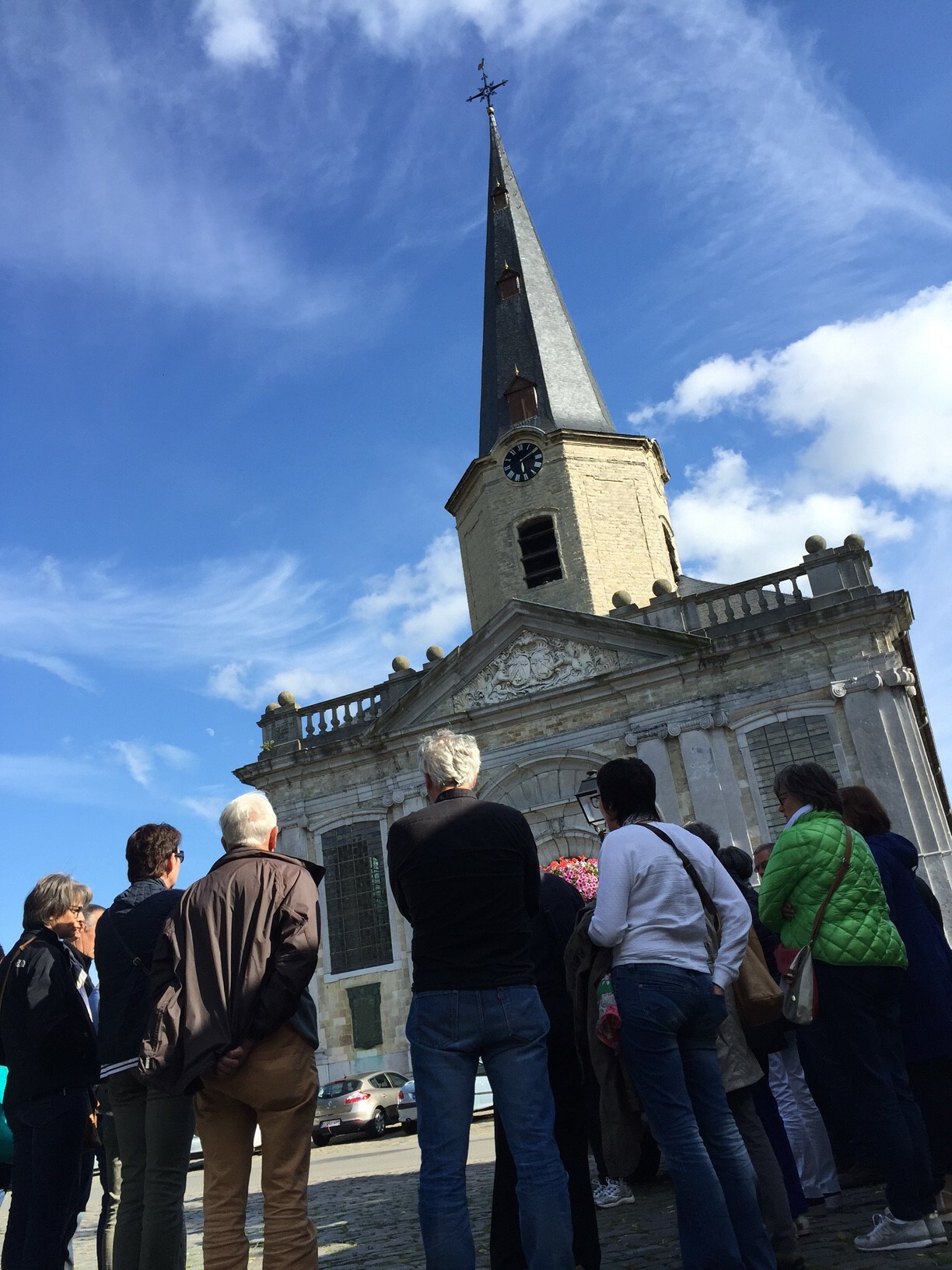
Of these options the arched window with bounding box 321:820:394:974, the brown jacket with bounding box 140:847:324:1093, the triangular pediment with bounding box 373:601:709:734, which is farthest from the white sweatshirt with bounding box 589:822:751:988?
the arched window with bounding box 321:820:394:974

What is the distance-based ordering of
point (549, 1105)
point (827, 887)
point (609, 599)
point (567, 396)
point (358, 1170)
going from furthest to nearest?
point (567, 396) < point (609, 599) < point (358, 1170) < point (827, 887) < point (549, 1105)

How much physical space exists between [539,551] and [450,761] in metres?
20.7

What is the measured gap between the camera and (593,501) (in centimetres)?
2469

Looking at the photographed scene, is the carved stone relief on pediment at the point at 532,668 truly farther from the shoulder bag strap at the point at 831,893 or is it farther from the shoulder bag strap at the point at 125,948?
the shoulder bag strap at the point at 125,948

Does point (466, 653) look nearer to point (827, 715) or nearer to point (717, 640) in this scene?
point (717, 640)

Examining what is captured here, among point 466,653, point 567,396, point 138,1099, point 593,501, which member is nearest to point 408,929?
point 466,653

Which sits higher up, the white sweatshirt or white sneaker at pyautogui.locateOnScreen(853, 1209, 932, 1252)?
the white sweatshirt

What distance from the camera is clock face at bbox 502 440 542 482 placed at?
25297mm

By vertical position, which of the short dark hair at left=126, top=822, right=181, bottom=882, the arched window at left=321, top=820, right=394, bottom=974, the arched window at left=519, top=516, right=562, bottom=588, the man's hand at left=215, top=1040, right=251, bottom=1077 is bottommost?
the man's hand at left=215, top=1040, right=251, bottom=1077

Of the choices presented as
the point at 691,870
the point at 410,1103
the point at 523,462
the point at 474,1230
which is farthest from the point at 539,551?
the point at 691,870

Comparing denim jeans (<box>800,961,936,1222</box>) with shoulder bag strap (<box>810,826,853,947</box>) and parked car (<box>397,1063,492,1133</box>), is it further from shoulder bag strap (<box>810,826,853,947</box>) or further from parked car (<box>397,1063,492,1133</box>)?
parked car (<box>397,1063,492,1133</box>)

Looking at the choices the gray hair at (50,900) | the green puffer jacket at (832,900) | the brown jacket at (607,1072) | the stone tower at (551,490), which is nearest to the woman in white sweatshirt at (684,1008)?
the brown jacket at (607,1072)

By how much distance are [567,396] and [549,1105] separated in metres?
24.7

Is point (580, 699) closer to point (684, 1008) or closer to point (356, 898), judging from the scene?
point (356, 898)
